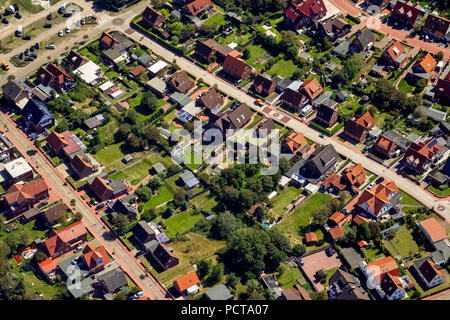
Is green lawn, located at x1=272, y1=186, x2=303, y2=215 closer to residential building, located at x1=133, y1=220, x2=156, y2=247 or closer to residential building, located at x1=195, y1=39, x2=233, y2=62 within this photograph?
residential building, located at x1=133, y1=220, x2=156, y2=247

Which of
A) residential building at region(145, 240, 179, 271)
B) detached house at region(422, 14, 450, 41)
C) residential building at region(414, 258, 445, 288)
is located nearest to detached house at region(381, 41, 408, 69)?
detached house at region(422, 14, 450, 41)

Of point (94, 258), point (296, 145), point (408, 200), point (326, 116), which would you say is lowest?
point (94, 258)

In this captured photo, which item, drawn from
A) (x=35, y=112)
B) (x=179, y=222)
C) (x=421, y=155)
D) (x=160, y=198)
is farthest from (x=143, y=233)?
(x=421, y=155)

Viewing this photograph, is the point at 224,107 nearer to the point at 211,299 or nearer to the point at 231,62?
the point at 231,62

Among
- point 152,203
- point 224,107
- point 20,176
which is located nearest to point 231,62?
point 224,107

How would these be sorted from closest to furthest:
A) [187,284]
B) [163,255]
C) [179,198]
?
[187,284]
[163,255]
[179,198]

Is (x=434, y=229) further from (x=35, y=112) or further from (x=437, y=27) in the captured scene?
(x=35, y=112)

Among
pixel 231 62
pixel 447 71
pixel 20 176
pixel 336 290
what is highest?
pixel 447 71
